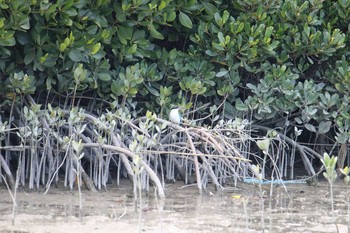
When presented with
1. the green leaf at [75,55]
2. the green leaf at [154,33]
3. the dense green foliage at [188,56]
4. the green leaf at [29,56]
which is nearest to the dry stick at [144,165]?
the dense green foliage at [188,56]

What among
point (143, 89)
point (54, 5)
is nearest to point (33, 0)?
point (54, 5)

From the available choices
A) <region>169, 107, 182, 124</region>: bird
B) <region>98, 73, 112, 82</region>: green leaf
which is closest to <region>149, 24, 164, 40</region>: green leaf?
<region>98, 73, 112, 82</region>: green leaf

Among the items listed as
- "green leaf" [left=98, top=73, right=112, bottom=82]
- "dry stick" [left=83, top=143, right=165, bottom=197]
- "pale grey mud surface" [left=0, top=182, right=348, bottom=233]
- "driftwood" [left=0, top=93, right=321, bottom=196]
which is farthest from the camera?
"green leaf" [left=98, top=73, right=112, bottom=82]

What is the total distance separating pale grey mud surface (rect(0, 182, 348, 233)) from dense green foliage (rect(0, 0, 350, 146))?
88 centimetres

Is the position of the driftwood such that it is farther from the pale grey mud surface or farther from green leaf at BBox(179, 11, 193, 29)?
green leaf at BBox(179, 11, 193, 29)

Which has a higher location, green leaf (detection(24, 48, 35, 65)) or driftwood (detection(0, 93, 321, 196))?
green leaf (detection(24, 48, 35, 65))

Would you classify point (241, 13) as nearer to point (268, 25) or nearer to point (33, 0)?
point (268, 25)

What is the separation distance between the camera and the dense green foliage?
6.56m

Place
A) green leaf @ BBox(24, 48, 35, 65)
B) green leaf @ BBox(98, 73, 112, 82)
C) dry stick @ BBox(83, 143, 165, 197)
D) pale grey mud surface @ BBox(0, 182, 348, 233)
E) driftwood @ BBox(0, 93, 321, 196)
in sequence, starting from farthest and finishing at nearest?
green leaf @ BBox(98, 73, 112, 82) → green leaf @ BBox(24, 48, 35, 65) → driftwood @ BBox(0, 93, 321, 196) → dry stick @ BBox(83, 143, 165, 197) → pale grey mud surface @ BBox(0, 182, 348, 233)

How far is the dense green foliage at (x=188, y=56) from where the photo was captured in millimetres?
6559

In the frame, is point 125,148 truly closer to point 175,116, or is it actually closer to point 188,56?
point 175,116

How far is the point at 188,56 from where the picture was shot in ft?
24.3

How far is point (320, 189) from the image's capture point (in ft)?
24.6

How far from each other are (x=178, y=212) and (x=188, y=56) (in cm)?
197
